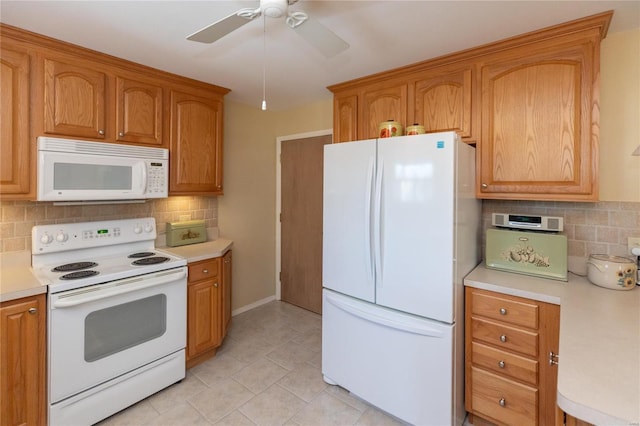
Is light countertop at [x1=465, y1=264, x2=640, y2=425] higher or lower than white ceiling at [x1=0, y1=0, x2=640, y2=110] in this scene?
lower

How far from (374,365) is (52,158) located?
237cm

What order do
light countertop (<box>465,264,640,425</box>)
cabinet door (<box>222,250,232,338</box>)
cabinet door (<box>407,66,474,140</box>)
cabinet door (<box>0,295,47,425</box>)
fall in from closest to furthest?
light countertop (<box>465,264,640,425</box>)
cabinet door (<box>0,295,47,425</box>)
cabinet door (<box>407,66,474,140</box>)
cabinet door (<box>222,250,232,338</box>)

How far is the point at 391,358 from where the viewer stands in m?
1.85

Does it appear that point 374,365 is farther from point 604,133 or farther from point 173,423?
point 604,133

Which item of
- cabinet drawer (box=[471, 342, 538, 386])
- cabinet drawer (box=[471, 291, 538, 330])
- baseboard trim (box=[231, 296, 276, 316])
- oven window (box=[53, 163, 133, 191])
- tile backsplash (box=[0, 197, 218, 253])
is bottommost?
baseboard trim (box=[231, 296, 276, 316])

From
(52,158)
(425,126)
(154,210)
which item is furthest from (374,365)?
(52,158)

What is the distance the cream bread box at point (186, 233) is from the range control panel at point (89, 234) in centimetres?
15

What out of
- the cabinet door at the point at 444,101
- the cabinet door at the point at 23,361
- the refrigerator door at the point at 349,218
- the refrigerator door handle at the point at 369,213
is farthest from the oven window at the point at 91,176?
the cabinet door at the point at 444,101

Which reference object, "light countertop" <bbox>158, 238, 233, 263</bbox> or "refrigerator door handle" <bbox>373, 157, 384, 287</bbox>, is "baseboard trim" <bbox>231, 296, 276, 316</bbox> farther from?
"refrigerator door handle" <bbox>373, 157, 384, 287</bbox>

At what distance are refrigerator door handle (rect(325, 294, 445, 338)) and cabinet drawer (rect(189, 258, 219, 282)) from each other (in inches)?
40.0

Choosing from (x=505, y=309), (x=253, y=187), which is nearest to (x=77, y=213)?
(x=253, y=187)

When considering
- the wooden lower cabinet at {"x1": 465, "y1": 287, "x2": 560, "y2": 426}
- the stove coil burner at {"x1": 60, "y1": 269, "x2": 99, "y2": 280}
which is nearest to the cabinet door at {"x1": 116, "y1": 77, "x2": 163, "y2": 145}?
the stove coil burner at {"x1": 60, "y1": 269, "x2": 99, "y2": 280}

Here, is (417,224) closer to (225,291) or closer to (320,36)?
(320,36)

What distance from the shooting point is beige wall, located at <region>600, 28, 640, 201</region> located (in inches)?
69.9
